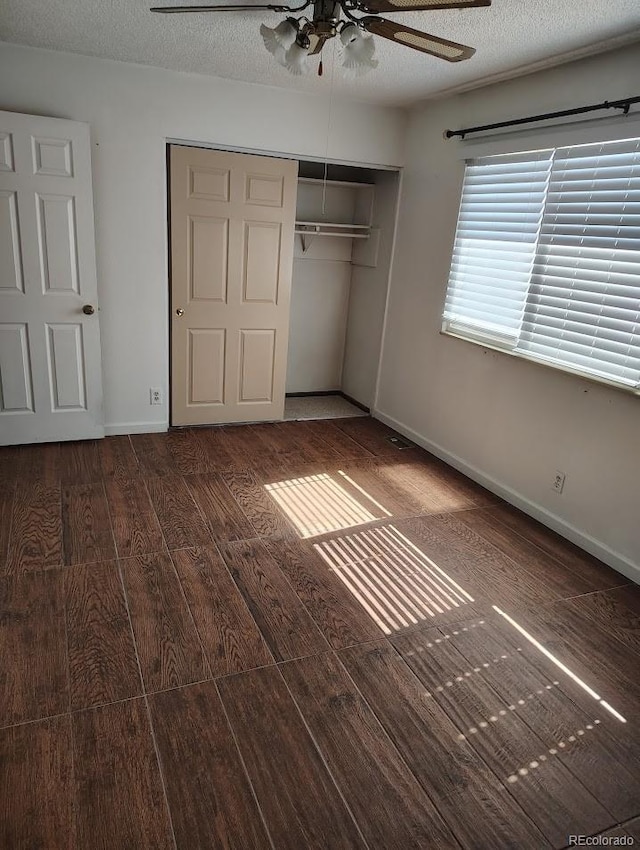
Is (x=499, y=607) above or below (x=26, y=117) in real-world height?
below

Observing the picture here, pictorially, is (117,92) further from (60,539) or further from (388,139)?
(60,539)

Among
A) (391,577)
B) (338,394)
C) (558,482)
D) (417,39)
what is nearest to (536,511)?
(558,482)

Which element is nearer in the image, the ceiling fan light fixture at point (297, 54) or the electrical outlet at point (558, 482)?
the ceiling fan light fixture at point (297, 54)

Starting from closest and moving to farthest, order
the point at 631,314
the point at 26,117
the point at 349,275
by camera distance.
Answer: the point at 631,314 < the point at 26,117 < the point at 349,275

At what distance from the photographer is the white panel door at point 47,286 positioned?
3.39 meters

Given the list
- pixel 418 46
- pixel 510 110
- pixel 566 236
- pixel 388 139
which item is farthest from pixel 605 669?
pixel 388 139

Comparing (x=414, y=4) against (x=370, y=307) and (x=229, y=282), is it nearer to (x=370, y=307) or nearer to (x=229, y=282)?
(x=229, y=282)

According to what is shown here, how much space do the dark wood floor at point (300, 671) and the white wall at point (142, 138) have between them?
1.00 m

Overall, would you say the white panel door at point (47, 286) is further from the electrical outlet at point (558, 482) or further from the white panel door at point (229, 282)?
the electrical outlet at point (558, 482)

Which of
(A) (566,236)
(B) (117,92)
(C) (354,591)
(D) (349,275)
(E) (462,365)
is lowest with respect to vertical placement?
(C) (354,591)

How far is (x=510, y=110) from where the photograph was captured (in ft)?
11.0

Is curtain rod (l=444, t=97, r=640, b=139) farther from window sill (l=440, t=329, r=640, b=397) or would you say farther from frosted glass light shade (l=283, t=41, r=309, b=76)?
frosted glass light shade (l=283, t=41, r=309, b=76)

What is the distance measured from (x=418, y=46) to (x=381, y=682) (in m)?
2.35

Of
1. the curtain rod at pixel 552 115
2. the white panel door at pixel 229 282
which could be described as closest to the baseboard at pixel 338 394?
the white panel door at pixel 229 282
